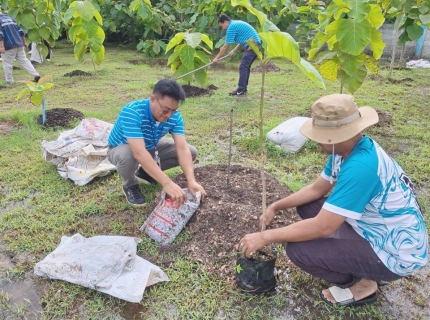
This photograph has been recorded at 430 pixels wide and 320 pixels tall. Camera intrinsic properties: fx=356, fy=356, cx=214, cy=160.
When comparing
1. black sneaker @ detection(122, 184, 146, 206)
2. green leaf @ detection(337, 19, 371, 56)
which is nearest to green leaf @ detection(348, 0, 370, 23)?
green leaf @ detection(337, 19, 371, 56)

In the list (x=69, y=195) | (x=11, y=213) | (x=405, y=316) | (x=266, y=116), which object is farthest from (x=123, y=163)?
(x=266, y=116)

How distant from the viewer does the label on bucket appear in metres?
2.40

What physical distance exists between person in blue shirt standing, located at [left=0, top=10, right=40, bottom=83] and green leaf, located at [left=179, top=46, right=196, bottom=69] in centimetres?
394

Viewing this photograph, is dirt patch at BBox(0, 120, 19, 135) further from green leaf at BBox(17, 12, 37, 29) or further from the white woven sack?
the white woven sack

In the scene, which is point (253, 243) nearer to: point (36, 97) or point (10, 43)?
point (36, 97)

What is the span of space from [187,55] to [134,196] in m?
1.42

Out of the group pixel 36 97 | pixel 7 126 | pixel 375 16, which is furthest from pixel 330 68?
pixel 7 126

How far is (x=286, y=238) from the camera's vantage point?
69.5 inches

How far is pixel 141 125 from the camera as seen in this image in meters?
2.58

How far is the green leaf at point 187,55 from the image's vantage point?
3.33 m

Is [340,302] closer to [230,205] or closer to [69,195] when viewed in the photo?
[230,205]

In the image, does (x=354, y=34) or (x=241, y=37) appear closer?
(x=354, y=34)

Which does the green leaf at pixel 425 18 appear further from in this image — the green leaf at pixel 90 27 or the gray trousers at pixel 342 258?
the green leaf at pixel 90 27

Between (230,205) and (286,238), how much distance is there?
809 millimetres
